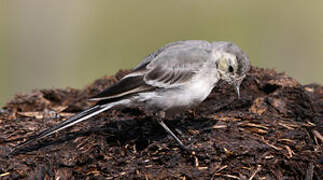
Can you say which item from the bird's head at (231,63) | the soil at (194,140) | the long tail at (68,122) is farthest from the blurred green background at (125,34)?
the long tail at (68,122)

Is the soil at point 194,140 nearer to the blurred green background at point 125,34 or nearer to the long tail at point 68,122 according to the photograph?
the long tail at point 68,122

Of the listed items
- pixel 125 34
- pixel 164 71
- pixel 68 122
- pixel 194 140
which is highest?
pixel 125 34

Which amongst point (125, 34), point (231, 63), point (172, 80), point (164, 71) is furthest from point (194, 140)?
point (125, 34)

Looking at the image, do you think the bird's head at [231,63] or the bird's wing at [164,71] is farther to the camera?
the bird's head at [231,63]

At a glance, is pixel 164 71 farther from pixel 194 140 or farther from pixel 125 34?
pixel 125 34

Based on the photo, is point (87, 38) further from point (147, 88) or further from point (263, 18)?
point (147, 88)

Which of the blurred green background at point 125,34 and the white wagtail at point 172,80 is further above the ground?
the blurred green background at point 125,34

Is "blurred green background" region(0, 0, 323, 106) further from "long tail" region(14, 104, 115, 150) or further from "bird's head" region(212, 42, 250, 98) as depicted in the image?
"long tail" region(14, 104, 115, 150)
